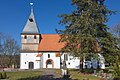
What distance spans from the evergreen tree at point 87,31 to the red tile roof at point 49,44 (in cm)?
2509

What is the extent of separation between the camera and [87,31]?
3466 cm

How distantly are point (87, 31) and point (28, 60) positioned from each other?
30706 millimetres

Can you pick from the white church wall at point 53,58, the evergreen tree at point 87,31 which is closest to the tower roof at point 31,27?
the white church wall at point 53,58

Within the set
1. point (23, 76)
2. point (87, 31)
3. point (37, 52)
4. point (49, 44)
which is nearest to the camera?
point (23, 76)

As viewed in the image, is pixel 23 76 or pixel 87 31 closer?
pixel 23 76

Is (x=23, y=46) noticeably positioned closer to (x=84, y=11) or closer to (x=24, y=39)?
(x=24, y=39)

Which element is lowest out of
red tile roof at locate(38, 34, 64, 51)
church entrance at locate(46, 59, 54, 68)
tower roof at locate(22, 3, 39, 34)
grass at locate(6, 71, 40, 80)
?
grass at locate(6, 71, 40, 80)

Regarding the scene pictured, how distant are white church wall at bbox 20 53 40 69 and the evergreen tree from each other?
24.8 meters

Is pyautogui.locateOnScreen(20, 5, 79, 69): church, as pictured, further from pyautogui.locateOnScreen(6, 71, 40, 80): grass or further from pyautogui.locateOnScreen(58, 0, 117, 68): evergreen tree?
pyautogui.locateOnScreen(6, 71, 40, 80): grass

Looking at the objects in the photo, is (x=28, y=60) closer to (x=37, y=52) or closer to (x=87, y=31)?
(x=37, y=52)

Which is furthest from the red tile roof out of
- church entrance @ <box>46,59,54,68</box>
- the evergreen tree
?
the evergreen tree

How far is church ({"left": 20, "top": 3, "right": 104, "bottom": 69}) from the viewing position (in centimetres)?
6150

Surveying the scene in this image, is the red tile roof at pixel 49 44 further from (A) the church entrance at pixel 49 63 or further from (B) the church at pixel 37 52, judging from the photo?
(A) the church entrance at pixel 49 63

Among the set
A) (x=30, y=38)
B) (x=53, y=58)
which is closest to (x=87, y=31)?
A: (x=53, y=58)
